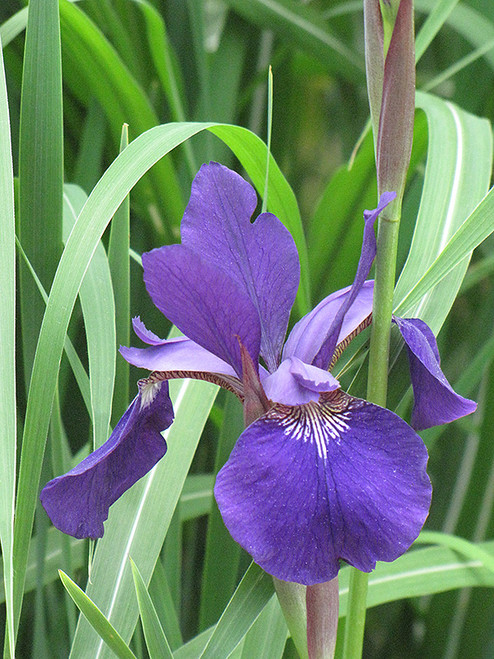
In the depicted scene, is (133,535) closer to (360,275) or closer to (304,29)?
(360,275)

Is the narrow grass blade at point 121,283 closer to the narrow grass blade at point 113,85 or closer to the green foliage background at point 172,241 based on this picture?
the green foliage background at point 172,241

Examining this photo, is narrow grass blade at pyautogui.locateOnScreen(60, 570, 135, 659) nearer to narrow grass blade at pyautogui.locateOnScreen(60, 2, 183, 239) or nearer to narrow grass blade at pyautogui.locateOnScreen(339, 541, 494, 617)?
narrow grass blade at pyautogui.locateOnScreen(339, 541, 494, 617)

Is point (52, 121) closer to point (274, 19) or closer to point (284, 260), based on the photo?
point (284, 260)

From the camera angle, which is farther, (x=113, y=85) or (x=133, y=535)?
(x=113, y=85)

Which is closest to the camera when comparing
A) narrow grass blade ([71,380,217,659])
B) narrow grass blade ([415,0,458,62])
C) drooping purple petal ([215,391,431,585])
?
drooping purple petal ([215,391,431,585])

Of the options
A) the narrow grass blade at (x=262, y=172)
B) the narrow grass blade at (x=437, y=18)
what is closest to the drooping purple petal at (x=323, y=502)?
the narrow grass blade at (x=262, y=172)

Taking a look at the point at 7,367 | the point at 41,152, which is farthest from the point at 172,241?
the point at 7,367

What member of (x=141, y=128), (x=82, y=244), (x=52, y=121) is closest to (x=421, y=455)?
(x=82, y=244)

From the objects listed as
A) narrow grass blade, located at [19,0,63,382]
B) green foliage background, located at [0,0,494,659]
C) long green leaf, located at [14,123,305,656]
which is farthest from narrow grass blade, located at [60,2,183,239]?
long green leaf, located at [14,123,305,656]
